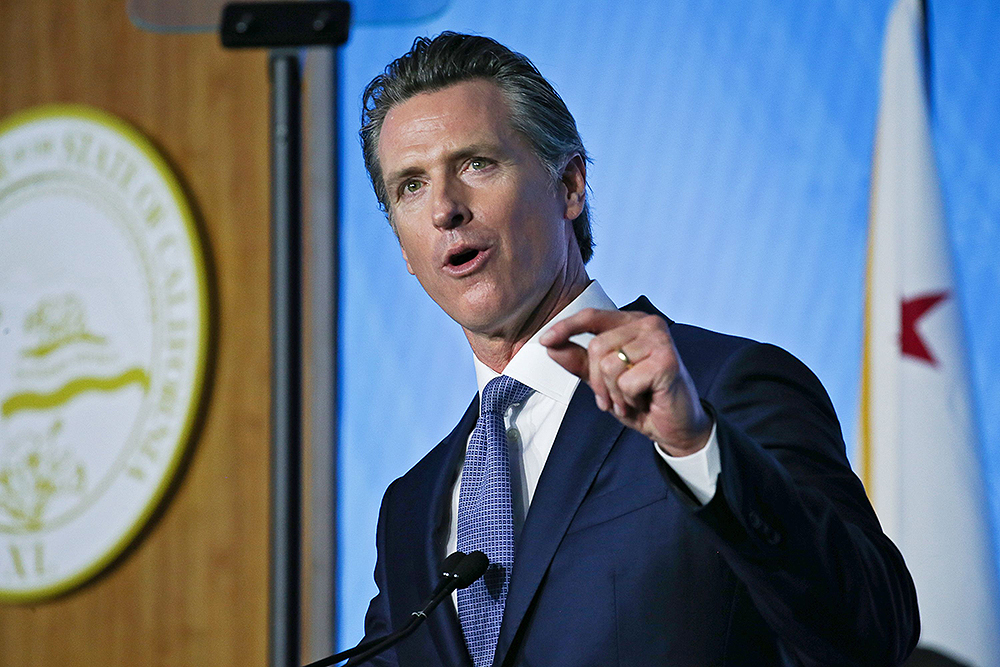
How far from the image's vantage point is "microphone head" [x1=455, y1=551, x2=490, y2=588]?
3.68 ft

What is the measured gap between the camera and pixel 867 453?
2.11m

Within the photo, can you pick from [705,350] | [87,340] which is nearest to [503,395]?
[705,350]

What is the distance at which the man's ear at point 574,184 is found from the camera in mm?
1531

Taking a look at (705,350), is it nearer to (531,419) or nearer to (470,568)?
(531,419)

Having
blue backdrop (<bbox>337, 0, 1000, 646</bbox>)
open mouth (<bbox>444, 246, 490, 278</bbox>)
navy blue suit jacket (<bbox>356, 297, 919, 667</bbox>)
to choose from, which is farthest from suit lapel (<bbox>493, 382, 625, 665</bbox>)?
blue backdrop (<bbox>337, 0, 1000, 646</bbox>)

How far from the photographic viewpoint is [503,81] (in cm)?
146

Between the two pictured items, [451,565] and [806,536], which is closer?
[806,536]

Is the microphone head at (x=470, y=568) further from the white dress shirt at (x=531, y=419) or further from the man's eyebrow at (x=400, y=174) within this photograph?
the man's eyebrow at (x=400, y=174)

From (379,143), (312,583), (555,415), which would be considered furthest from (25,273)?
(555,415)

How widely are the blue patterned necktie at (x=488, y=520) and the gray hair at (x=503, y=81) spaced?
1.20 ft

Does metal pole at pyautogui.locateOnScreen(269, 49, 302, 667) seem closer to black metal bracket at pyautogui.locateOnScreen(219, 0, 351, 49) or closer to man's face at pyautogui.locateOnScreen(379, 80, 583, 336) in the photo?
black metal bracket at pyautogui.locateOnScreen(219, 0, 351, 49)

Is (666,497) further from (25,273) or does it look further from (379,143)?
(25,273)

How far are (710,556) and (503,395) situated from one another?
363 mm

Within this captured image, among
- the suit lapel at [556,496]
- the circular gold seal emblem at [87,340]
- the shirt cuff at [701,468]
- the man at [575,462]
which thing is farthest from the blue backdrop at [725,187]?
the shirt cuff at [701,468]
